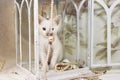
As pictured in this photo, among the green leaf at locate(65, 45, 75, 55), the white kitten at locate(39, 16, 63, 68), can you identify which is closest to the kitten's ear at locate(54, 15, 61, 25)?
the white kitten at locate(39, 16, 63, 68)

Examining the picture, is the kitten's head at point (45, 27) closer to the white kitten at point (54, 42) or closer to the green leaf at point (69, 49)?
the white kitten at point (54, 42)

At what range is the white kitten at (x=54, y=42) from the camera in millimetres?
984

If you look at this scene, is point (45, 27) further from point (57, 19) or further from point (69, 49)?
point (69, 49)

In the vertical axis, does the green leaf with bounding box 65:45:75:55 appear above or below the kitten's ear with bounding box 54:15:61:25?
below

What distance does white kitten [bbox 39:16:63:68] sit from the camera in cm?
98

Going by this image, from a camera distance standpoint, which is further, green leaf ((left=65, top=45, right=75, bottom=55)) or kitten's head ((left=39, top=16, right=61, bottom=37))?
green leaf ((left=65, top=45, right=75, bottom=55))

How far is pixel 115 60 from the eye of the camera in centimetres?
115

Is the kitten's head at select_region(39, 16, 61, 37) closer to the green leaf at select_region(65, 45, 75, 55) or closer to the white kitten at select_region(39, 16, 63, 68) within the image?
the white kitten at select_region(39, 16, 63, 68)

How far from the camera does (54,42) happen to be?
1062mm

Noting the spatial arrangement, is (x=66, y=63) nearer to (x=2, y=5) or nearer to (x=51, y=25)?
(x=51, y=25)

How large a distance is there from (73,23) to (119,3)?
0.75 ft

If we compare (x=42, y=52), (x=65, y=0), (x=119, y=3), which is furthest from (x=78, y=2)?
(x=42, y=52)

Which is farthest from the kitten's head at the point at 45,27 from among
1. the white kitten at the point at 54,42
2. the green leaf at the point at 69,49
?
the green leaf at the point at 69,49

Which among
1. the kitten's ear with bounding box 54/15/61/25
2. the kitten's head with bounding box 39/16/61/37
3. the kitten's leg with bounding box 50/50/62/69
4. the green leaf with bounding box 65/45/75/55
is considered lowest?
the kitten's leg with bounding box 50/50/62/69
